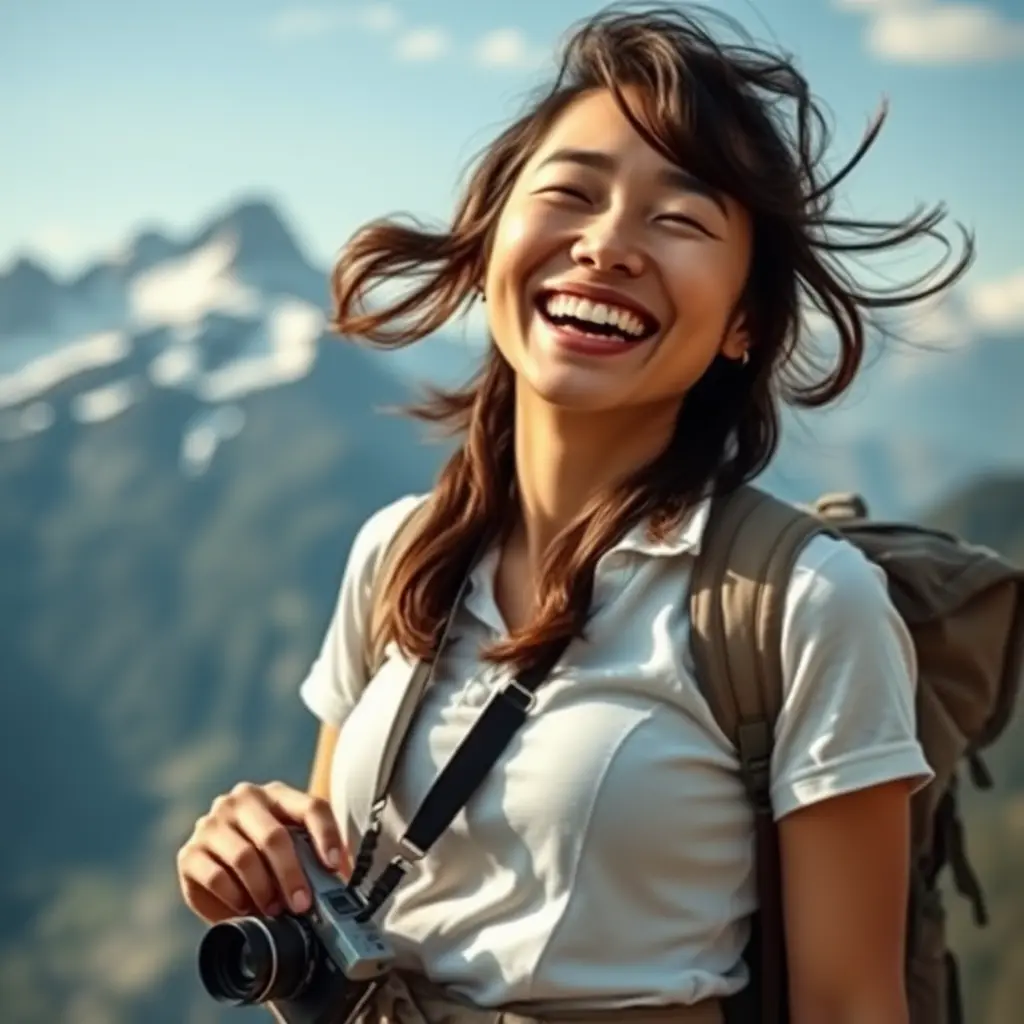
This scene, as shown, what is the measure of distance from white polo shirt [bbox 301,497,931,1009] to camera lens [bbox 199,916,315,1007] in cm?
7

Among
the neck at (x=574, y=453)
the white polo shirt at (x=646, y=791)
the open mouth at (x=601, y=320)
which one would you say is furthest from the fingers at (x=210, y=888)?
the open mouth at (x=601, y=320)

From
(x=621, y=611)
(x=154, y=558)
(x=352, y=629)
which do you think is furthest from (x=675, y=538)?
(x=154, y=558)

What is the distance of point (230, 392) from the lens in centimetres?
407

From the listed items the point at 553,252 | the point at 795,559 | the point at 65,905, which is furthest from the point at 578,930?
the point at 65,905

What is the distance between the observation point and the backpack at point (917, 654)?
0.76 metres

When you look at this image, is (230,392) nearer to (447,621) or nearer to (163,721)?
(163,721)

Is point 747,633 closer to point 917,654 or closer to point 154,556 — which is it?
point 917,654

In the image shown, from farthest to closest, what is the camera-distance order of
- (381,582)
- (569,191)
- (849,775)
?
(381,582), (569,191), (849,775)

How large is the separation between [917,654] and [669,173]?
0.32 metres

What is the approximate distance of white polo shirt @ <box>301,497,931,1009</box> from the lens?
75 centimetres

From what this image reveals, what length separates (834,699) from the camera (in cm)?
75

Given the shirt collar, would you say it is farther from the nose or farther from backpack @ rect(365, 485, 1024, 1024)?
the nose

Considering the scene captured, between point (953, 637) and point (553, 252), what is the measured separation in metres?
0.32

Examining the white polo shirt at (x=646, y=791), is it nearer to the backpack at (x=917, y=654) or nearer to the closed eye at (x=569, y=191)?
the backpack at (x=917, y=654)
